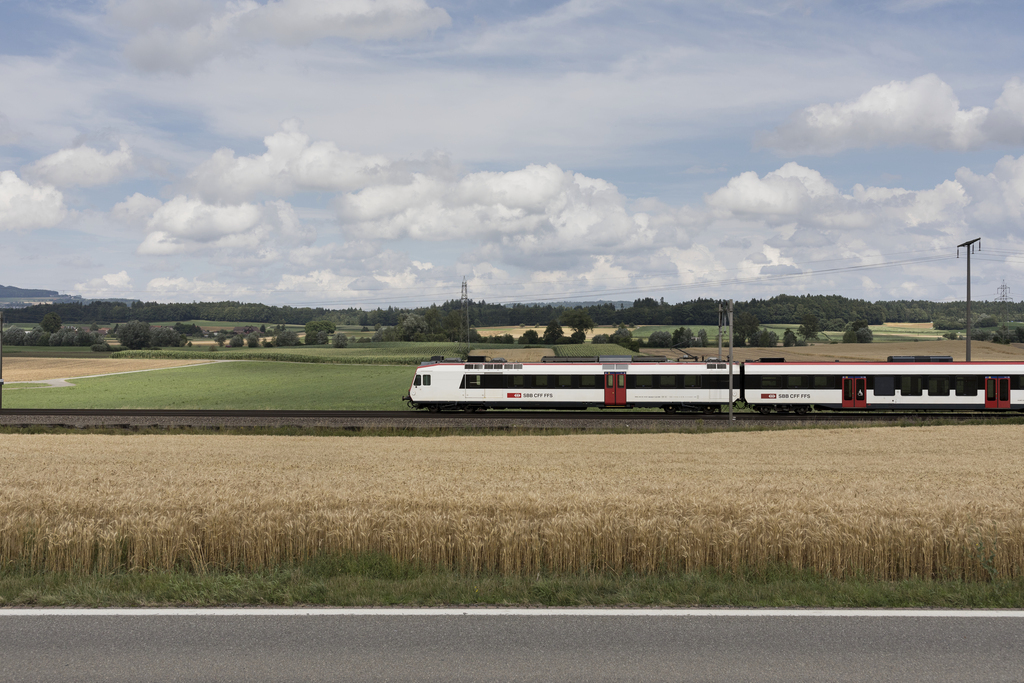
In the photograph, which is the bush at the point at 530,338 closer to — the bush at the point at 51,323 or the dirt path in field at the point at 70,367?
the dirt path in field at the point at 70,367

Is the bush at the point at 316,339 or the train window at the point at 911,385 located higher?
the bush at the point at 316,339

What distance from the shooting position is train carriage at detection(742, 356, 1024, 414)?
1670 inches

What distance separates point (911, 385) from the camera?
4294 centimetres

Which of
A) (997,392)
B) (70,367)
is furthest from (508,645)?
(70,367)

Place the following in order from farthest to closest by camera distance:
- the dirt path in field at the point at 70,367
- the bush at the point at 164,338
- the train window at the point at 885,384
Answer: the bush at the point at 164,338
the dirt path in field at the point at 70,367
the train window at the point at 885,384

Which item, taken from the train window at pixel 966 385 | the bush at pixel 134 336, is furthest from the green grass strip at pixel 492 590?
the bush at pixel 134 336

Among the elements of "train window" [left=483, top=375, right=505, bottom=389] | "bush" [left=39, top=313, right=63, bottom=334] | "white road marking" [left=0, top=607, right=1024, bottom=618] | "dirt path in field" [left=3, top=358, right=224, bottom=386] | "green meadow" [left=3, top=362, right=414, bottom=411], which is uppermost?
"bush" [left=39, top=313, right=63, bottom=334]

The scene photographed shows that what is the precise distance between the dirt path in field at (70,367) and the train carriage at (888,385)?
6835cm

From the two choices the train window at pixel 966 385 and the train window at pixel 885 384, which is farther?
the train window at pixel 885 384

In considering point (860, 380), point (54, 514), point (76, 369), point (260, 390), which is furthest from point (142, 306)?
point (54, 514)

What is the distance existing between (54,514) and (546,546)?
723 centimetres

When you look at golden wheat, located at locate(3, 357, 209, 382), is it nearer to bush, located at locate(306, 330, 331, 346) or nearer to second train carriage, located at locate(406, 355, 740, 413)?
bush, located at locate(306, 330, 331, 346)

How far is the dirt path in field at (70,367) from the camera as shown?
79.2m

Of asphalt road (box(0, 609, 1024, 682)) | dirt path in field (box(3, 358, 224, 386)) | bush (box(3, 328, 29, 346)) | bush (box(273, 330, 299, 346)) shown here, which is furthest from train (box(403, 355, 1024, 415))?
bush (box(3, 328, 29, 346))
